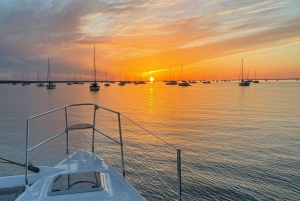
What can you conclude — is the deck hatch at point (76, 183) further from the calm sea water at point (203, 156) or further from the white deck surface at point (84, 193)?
the calm sea water at point (203, 156)

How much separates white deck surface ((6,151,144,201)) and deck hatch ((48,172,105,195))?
0.07 metres

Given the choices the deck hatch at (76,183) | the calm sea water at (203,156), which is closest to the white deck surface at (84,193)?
the deck hatch at (76,183)

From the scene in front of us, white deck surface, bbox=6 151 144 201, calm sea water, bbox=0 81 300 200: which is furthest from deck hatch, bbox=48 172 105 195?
calm sea water, bbox=0 81 300 200

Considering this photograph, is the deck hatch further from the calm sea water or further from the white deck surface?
the calm sea water

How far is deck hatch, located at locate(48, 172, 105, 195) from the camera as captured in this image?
359 cm

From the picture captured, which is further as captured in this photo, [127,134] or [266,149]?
[127,134]

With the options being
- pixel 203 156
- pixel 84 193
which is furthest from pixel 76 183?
pixel 203 156

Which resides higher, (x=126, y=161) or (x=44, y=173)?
(x=44, y=173)


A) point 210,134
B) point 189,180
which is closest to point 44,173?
point 189,180

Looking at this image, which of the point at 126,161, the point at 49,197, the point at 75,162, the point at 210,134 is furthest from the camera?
the point at 210,134

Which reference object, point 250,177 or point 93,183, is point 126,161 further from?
point 93,183

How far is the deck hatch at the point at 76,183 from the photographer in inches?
141

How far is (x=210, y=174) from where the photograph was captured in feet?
30.4

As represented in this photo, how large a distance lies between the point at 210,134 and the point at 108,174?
13.3 metres
